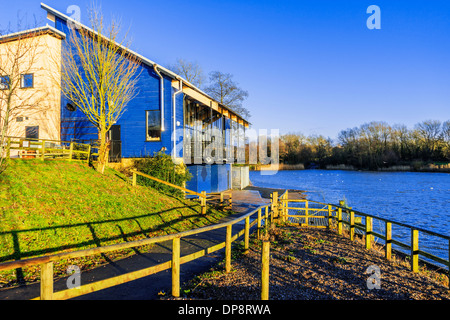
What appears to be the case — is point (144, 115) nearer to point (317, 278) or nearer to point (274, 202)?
point (274, 202)

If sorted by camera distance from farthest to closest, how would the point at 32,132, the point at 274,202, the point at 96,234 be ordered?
the point at 32,132
the point at 274,202
the point at 96,234

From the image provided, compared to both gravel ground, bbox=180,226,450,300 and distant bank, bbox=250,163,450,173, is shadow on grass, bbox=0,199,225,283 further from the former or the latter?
distant bank, bbox=250,163,450,173

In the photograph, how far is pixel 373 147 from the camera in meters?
79.6

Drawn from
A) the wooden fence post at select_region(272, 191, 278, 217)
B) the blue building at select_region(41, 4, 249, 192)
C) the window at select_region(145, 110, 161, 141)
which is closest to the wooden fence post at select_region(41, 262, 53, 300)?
the wooden fence post at select_region(272, 191, 278, 217)

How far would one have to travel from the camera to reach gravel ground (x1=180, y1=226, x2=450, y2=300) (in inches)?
213

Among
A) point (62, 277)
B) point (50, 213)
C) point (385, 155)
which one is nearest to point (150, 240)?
point (62, 277)

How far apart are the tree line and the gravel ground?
74176mm

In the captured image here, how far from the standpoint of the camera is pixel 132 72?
17.4 meters

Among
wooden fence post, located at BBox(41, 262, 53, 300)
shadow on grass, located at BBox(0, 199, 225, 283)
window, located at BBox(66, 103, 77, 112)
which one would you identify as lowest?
shadow on grass, located at BBox(0, 199, 225, 283)

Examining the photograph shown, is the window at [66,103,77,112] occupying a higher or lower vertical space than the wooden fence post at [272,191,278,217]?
higher

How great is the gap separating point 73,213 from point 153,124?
999 cm

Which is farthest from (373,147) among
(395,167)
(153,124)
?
(153,124)

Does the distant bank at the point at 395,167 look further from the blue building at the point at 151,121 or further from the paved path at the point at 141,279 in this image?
the paved path at the point at 141,279
